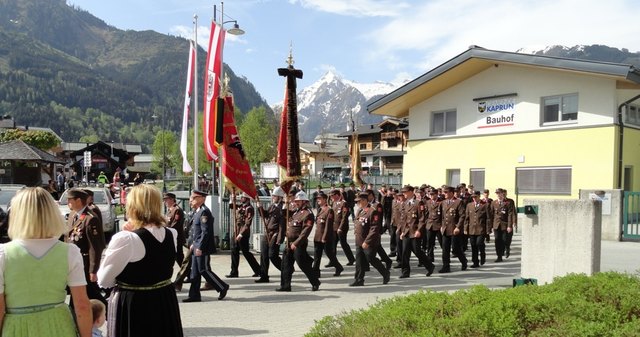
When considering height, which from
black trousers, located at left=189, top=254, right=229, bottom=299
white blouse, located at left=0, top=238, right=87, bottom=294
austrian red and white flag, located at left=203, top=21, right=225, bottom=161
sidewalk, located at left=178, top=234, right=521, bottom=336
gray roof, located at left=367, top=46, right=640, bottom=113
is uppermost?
gray roof, located at left=367, top=46, right=640, bottom=113

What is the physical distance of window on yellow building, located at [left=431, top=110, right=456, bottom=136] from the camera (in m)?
23.6

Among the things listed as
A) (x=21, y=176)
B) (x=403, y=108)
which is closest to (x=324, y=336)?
(x=403, y=108)

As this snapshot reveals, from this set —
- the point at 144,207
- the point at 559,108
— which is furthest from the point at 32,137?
the point at 144,207

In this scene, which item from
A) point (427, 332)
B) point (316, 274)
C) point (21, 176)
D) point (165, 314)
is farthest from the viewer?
point (21, 176)

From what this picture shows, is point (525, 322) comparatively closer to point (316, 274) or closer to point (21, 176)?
point (316, 274)

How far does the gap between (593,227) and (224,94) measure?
313 inches

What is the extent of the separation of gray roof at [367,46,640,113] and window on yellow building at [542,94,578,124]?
4.96 feet

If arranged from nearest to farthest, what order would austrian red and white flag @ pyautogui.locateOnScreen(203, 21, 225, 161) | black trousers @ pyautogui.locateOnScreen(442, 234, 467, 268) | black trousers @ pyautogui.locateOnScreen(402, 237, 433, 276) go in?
black trousers @ pyautogui.locateOnScreen(402, 237, 433, 276) → black trousers @ pyautogui.locateOnScreen(442, 234, 467, 268) → austrian red and white flag @ pyautogui.locateOnScreen(203, 21, 225, 161)

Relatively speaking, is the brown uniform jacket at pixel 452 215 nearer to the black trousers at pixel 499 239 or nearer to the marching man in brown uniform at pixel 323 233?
the black trousers at pixel 499 239

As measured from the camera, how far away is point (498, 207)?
13.7 m

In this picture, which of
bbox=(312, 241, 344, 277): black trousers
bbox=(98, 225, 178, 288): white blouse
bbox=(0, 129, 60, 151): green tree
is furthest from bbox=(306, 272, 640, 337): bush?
bbox=(0, 129, 60, 151): green tree

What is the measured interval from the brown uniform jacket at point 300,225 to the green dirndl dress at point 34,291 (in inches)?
260

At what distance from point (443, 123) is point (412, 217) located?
13.2 m

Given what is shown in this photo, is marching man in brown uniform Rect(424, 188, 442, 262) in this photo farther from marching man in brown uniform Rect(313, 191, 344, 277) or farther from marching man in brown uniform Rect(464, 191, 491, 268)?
marching man in brown uniform Rect(313, 191, 344, 277)
